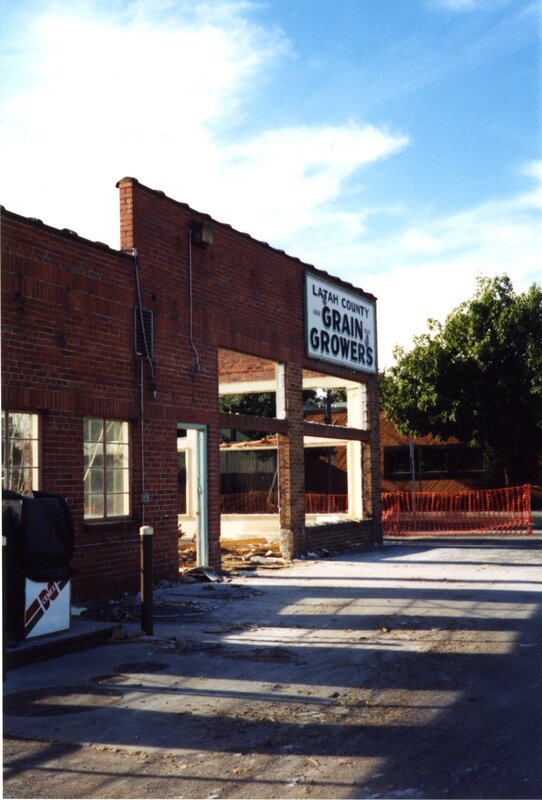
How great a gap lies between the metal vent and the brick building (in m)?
0.02

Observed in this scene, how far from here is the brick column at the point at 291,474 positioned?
59.2ft

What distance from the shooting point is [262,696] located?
7148 mm

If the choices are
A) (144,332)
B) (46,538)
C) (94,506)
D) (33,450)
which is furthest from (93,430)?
(46,538)

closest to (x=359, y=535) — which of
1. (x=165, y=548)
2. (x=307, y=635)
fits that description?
(x=165, y=548)

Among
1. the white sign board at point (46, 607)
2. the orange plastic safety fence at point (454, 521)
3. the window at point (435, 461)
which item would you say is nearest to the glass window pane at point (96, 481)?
the white sign board at point (46, 607)

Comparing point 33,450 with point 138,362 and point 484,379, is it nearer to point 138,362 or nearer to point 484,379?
point 138,362

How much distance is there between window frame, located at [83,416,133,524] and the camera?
12422 mm

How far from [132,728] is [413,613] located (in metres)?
5.65

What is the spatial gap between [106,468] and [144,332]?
2.21 m

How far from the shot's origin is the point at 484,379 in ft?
120

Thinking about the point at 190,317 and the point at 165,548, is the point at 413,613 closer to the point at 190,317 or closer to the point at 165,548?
the point at 165,548

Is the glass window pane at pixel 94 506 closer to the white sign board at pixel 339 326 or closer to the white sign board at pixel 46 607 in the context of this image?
the white sign board at pixel 46 607

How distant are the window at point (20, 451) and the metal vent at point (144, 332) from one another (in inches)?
98.1

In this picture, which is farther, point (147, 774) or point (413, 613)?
point (413, 613)
